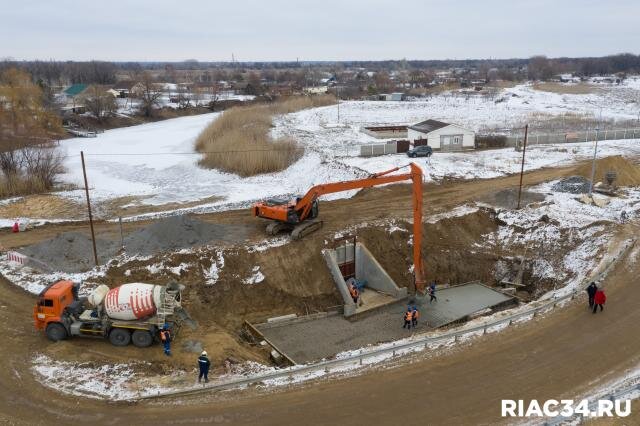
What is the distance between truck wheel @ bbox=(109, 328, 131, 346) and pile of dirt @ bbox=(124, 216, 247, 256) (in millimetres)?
7144

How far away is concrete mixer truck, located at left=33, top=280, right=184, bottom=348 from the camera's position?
60.2 ft

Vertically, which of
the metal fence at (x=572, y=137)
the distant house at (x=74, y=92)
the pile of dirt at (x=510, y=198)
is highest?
the distant house at (x=74, y=92)

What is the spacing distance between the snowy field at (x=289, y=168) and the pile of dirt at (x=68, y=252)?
9088 mm

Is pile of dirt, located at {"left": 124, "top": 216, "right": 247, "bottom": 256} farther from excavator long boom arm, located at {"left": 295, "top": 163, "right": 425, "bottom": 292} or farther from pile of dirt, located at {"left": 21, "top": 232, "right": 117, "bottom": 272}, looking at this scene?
excavator long boom arm, located at {"left": 295, "top": 163, "right": 425, "bottom": 292}

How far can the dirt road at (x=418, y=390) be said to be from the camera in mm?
14234

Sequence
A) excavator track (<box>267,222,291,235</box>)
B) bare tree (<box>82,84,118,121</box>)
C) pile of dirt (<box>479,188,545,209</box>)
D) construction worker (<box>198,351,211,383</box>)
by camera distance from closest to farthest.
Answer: construction worker (<box>198,351,211,383</box>)
excavator track (<box>267,222,291,235</box>)
pile of dirt (<box>479,188,545,209</box>)
bare tree (<box>82,84,118,121</box>)

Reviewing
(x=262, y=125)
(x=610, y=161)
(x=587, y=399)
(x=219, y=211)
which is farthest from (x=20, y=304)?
(x=262, y=125)

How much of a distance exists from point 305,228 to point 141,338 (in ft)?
37.2

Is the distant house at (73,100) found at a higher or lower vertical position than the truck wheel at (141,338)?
higher

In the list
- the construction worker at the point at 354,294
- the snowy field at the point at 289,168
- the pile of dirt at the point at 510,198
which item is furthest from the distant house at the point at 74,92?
the construction worker at the point at 354,294

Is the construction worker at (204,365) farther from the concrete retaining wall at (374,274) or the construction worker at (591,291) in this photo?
the construction worker at (591,291)

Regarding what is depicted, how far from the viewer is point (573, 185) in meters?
35.1

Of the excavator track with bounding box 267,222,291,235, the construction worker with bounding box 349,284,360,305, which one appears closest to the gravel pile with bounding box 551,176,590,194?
the construction worker with bounding box 349,284,360,305

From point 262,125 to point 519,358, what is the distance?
5087 cm
